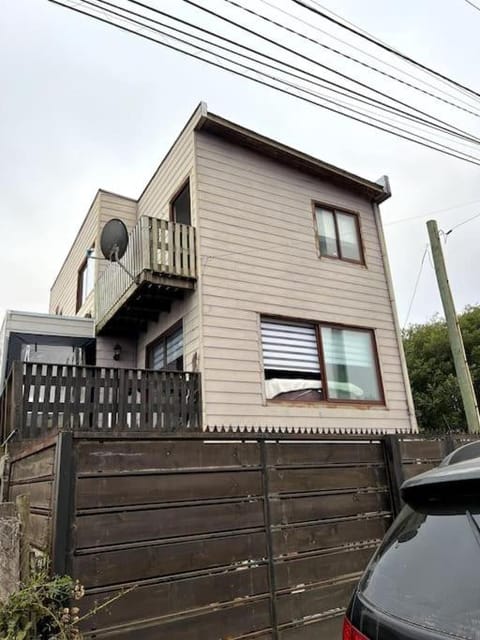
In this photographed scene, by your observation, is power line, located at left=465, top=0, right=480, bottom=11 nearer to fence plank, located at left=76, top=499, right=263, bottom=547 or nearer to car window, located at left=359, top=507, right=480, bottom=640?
fence plank, located at left=76, top=499, right=263, bottom=547

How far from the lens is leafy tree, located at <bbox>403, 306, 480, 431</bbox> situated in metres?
20.6

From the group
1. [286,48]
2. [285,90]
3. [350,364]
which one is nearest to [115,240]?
[285,90]

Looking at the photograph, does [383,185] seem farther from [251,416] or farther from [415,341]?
[415,341]

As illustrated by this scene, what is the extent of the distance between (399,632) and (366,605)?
0.70ft

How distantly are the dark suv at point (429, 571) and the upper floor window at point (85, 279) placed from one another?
10.5 meters

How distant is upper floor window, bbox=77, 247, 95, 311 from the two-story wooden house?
44.9 inches

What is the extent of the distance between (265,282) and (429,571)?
686 cm

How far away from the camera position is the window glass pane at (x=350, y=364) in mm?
8312

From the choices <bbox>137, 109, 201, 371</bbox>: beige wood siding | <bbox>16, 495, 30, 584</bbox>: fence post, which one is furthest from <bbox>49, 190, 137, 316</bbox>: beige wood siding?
<bbox>16, 495, 30, 584</bbox>: fence post

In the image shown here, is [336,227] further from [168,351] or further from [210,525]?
[210,525]

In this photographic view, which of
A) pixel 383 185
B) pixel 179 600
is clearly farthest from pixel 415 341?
pixel 179 600

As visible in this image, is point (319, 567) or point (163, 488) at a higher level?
point (163, 488)

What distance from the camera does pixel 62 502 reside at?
276 cm

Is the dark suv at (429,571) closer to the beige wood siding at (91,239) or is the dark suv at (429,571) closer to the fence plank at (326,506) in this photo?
the fence plank at (326,506)
